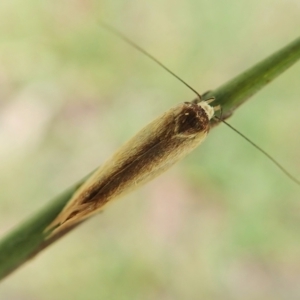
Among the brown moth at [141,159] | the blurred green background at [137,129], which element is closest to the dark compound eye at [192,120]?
the brown moth at [141,159]

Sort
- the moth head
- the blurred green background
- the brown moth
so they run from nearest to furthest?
the brown moth → the moth head → the blurred green background

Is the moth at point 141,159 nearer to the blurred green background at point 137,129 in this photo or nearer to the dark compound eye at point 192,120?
the dark compound eye at point 192,120

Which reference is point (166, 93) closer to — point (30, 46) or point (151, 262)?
point (30, 46)

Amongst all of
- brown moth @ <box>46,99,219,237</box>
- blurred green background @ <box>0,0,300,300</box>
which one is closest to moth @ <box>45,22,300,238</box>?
brown moth @ <box>46,99,219,237</box>

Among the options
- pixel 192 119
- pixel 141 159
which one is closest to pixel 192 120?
pixel 192 119

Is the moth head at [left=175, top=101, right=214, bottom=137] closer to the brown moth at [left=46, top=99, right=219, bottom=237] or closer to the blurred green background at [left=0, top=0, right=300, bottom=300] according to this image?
the brown moth at [left=46, top=99, right=219, bottom=237]

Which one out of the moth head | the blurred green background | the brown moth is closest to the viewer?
the brown moth
